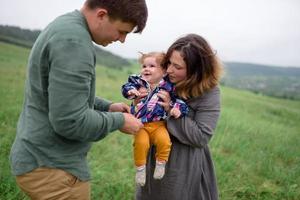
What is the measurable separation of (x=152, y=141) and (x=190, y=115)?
1.11 ft

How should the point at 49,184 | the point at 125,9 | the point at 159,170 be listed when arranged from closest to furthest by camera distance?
the point at 125,9, the point at 49,184, the point at 159,170

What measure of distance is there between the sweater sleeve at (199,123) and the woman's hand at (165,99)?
97 millimetres

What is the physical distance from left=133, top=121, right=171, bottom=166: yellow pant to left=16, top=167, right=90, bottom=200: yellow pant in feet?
1.96

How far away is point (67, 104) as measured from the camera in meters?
2.01

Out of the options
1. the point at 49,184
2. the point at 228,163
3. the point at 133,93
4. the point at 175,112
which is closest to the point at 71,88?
the point at 49,184

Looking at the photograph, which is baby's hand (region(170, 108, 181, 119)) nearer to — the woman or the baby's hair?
the woman

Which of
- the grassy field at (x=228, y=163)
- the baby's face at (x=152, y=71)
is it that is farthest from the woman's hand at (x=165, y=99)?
the grassy field at (x=228, y=163)

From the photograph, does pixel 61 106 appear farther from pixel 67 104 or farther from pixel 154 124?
pixel 154 124

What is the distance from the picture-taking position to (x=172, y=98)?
2951 mm

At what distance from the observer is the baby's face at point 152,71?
319 cm

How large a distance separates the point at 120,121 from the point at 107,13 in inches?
24.2

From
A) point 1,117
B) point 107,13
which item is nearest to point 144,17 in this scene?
point 107,13

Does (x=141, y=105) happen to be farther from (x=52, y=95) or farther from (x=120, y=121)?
(x=52, y=95)

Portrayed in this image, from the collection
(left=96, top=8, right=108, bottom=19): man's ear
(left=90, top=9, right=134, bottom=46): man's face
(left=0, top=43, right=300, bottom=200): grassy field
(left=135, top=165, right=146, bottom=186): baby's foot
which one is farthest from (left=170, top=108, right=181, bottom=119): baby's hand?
(left=0, top=43, right=300, bottom=200): grassy field
